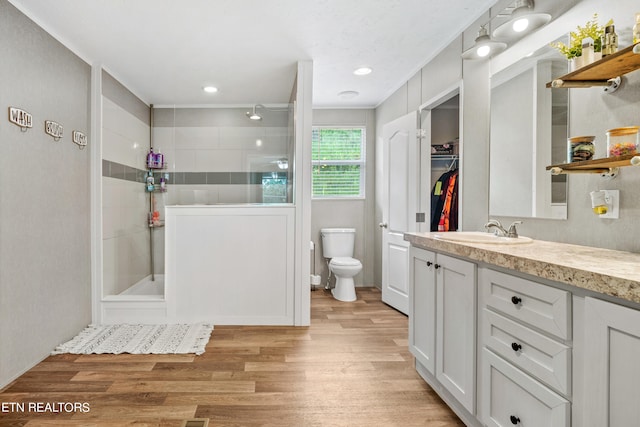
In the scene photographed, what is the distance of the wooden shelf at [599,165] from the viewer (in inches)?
47.9

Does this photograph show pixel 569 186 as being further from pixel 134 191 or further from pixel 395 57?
pixel 134 191

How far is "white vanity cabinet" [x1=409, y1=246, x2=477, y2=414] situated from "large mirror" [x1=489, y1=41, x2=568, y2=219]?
58 centimetres

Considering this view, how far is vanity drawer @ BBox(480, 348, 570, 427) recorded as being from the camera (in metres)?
1.08

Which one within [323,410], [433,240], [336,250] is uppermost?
[433,240]

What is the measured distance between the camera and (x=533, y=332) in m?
1.18

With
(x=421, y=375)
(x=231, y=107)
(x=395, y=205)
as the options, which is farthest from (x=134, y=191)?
(x=421, y=375)

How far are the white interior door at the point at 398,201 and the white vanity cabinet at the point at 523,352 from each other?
186 cm

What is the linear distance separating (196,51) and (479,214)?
8.22 ft

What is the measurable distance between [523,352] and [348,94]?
3232 mm

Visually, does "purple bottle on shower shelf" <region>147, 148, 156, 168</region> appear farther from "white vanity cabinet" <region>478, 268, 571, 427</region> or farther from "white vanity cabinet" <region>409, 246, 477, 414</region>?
"white vanity cabinet" <region>478, 268, 571, 427</region>

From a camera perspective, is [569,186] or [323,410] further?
[323,410]

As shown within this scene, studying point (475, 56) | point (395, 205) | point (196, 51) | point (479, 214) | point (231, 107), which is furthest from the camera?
point (231, 107)

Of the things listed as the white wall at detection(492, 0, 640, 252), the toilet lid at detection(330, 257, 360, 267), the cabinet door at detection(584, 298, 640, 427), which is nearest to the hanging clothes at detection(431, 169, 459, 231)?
the toilet lid at detection(330, 257, 360, 267)

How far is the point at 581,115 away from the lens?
1.52 metres
